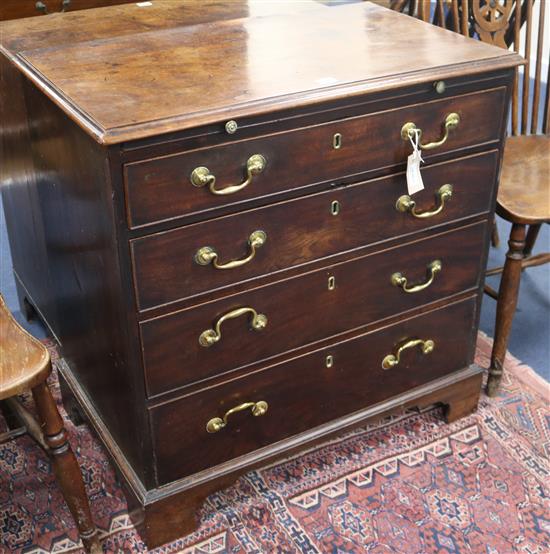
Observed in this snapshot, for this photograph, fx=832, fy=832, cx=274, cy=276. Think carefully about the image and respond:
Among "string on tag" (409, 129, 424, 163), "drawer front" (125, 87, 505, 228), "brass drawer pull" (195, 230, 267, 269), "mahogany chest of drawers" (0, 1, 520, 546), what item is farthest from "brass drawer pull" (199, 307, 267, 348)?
"string on tag" (409, 129, 424, 163)

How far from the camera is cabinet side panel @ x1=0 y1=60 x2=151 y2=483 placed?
62.2 inches

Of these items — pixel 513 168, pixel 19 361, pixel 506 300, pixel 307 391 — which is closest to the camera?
pixel 19 361

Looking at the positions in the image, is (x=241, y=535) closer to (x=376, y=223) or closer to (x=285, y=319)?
(x=285, y=319)

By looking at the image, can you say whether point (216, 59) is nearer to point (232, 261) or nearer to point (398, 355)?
point (232, 261)

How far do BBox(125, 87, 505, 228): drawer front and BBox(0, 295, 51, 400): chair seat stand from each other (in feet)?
1.06

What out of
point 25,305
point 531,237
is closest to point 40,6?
point 25,305

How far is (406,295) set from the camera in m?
1.98

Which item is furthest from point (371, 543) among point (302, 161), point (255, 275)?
point (302, 161)

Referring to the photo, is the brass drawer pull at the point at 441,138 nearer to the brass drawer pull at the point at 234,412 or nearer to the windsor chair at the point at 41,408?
the brass drawer pull at the point at 234,412

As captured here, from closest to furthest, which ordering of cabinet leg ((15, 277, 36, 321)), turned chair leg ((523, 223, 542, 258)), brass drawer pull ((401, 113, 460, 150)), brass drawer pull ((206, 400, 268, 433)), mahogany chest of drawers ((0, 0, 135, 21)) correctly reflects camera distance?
1. brass drawer pull ((401, 113, 460, 150))
2. brass drawer pull ((206, 400, 268, 433))
3. mahogany chest of drawers ((0, 0, 135, 21))
4. cabinet leg ((15, 277, 36, 321))
5. turned chair leg ((523, 223, 542, 258))

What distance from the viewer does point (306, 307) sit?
6.02 ft

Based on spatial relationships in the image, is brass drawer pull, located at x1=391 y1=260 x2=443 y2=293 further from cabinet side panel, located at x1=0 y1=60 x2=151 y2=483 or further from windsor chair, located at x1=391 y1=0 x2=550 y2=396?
cabinet side panel, located at x1=0 y1=60 x2=151 y2=483

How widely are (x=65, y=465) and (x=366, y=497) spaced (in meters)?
0.74

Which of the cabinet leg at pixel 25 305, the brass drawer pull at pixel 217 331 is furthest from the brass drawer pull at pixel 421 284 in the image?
the cabinet leg at pixel 25 305
